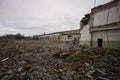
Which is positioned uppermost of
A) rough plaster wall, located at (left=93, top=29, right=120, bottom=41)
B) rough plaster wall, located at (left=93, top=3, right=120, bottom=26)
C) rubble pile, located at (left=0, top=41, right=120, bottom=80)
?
rough plaster wall, located at (left=93, top=3, right=120, bottom=26)

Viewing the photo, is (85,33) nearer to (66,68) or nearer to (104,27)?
(104,27)

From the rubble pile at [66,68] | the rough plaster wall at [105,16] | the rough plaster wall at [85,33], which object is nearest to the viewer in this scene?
the rubble pile at [66,68]

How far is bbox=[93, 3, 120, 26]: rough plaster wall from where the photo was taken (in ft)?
36.4

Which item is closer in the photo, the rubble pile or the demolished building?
the rubble pile

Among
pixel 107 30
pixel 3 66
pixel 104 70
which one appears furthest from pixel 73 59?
pixel 107 30

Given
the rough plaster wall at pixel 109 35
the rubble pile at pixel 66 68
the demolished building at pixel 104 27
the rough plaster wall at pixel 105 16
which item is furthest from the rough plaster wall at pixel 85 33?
the rubble pile at pixel 66 68

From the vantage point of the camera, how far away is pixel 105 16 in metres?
12.5

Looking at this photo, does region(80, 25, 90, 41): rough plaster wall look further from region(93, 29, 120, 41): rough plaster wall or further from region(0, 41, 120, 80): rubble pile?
region(0, 41, 120, 80): rubble pile

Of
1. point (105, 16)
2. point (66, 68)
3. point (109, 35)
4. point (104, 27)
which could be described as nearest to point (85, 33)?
point (104, 27)

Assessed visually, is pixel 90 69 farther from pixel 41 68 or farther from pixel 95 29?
pixel 95 29

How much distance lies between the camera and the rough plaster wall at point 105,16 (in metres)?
11.1

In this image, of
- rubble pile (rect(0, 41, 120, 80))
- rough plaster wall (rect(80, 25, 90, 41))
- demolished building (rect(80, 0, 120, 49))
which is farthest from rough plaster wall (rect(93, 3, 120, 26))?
rubble pile (rect(0, 41, 120, 80))

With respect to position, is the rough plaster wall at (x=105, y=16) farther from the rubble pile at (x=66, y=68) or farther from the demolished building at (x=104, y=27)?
the rubble pile at (x=66, y=68)

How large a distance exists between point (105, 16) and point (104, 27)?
1.06 meters
